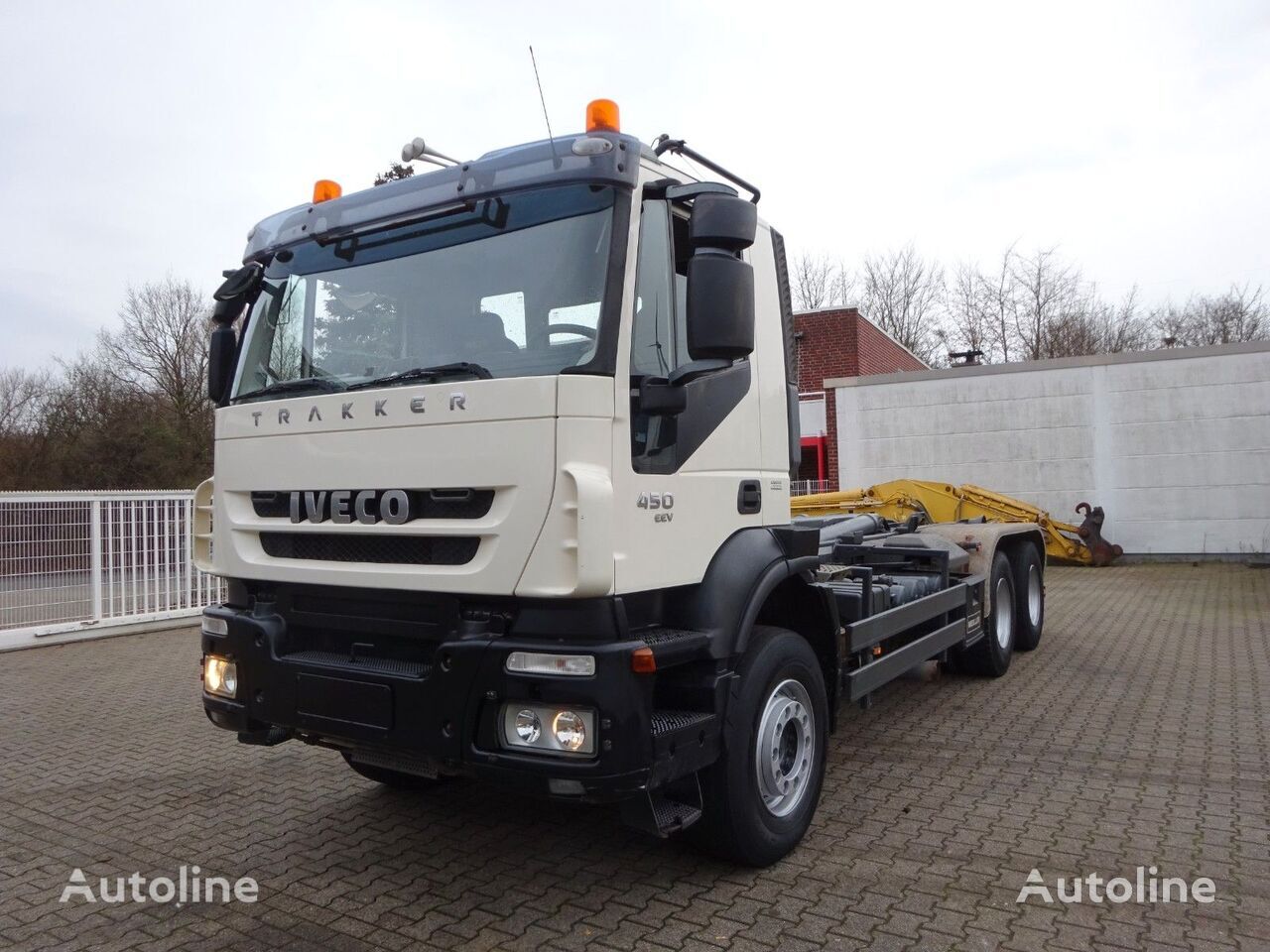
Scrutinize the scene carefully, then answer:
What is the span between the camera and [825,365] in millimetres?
20688

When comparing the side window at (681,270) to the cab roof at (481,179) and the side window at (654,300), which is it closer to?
the side window at (654,300)

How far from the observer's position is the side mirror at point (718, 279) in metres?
3.25

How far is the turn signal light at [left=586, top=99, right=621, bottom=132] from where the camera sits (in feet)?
11.0

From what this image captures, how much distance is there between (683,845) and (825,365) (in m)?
17.8

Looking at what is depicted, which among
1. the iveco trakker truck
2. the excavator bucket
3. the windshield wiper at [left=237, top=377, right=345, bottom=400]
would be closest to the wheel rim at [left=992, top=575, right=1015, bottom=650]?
the iveco trakker truck

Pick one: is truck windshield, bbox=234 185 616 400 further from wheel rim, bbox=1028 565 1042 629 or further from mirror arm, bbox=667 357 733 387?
wheel rim, bbox=1028 565 1042 629

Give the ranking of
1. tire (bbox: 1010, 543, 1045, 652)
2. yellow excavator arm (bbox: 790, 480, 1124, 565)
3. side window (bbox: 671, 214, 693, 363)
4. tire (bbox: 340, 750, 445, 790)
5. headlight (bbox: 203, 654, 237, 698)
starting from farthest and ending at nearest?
yellow excavator arm (bbox: 790, 480, 1124, 565) < tire (bbox: 1010, 543, 1045, 652) < tire (bbox: 340, 750, 445, 790) < headlight (bbox: 203, 654, 237, 698) < side window (bbox: 671, 214, 693, 363)

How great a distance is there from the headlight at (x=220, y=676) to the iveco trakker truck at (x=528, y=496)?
0.04 ft

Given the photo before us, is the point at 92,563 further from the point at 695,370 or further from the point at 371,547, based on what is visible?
the point at 695,370

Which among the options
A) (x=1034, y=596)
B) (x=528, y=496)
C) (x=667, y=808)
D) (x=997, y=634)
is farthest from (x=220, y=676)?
(x=1034, y=596)

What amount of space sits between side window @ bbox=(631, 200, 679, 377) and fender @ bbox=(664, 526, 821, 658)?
82 cm

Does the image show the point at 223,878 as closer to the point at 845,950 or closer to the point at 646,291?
the point at 845,950

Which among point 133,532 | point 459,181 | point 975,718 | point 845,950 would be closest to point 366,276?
point 459,181

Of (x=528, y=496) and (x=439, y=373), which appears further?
(x=439, y=373)
